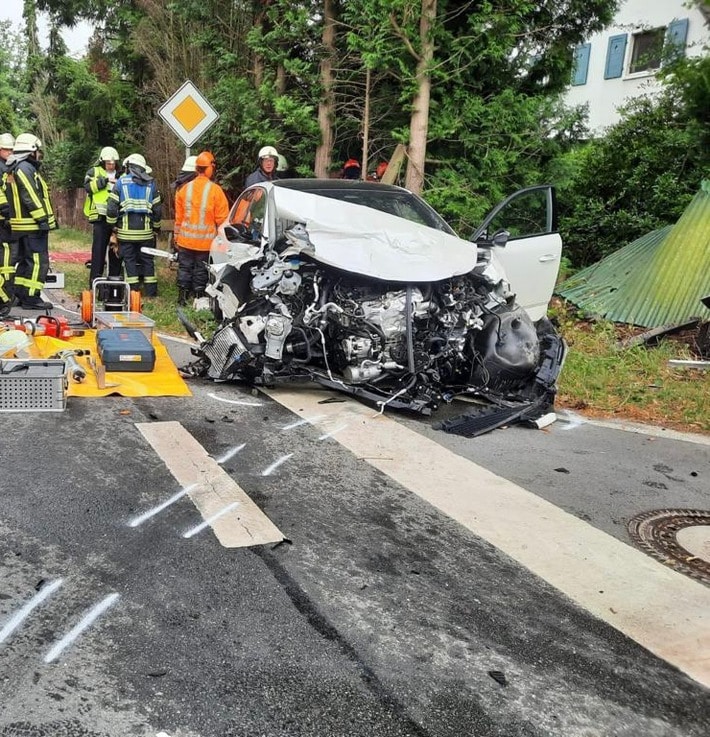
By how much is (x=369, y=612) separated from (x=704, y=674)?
4.14 feet

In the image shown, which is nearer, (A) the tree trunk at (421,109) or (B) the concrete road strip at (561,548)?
(B) the concrete road strip at (561,548)

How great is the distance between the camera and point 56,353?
6.27 metres

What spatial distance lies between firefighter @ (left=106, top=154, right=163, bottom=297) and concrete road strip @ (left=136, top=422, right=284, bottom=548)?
5.12 metres

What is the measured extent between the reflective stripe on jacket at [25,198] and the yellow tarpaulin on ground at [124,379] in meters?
2.61

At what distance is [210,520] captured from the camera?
12.2 feet

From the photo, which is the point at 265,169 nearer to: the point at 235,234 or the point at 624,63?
the point at 235,234

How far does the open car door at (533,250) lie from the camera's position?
7004 mm

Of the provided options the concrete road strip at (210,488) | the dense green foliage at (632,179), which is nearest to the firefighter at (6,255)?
the concrete road strip at (210,488)

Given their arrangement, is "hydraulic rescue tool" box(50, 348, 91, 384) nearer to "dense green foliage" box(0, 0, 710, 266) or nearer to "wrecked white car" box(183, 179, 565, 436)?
"wrecked white car" box(183, 179, 565, 436)

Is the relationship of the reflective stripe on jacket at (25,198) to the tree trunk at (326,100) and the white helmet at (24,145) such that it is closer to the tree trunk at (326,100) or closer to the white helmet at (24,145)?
the white helmet at (24,145)

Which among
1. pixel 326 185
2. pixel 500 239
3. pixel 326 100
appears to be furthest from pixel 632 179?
pixel 326 185

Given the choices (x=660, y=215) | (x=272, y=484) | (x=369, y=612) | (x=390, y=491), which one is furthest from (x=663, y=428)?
(x=660, y=215)

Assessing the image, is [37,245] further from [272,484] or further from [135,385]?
[272,484]

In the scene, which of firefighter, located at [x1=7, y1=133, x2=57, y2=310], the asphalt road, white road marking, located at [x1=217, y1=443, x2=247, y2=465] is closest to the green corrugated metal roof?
the asphalt road
